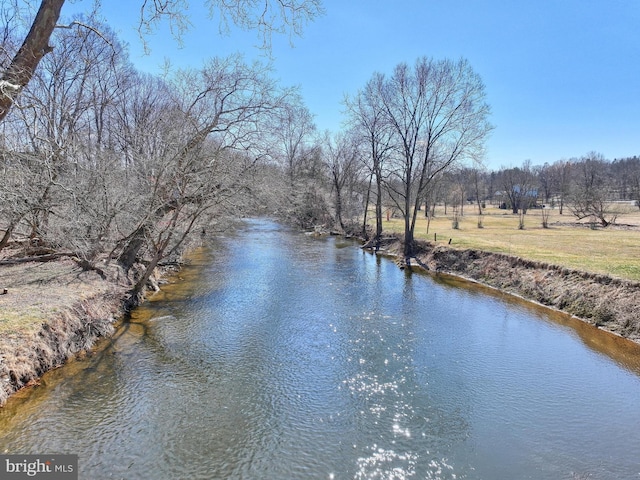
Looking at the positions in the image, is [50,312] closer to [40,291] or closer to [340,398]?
[40,291]

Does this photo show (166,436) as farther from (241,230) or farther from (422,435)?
(241,230)

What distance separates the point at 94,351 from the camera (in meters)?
9.02

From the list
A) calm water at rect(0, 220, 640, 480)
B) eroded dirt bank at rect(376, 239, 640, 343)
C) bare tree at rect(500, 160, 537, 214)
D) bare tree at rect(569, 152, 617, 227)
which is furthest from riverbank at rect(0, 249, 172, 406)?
bare tree at rect(500, 160, 537, 214)

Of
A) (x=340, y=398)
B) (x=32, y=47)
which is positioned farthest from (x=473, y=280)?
(x=32, y=47)

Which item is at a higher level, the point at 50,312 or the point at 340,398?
the point at 50,312

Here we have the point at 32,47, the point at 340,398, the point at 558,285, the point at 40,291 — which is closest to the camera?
the point at 32,47

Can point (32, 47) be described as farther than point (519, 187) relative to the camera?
No

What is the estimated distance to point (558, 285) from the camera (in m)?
13.8

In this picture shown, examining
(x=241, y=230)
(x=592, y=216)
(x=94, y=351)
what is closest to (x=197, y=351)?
(x=94, y=351)

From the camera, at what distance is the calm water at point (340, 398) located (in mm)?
5664

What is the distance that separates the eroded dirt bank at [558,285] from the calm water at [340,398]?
84 centimetres

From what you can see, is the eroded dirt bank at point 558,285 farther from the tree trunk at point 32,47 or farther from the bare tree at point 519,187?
the bare tree at point 519,187

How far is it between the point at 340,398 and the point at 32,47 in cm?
723

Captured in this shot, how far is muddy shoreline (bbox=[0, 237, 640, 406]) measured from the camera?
732 centimetres
